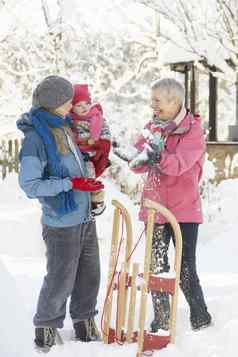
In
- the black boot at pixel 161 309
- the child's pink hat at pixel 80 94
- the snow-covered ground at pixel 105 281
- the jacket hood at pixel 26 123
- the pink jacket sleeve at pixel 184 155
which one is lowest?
the snow-covered ground at pixel 105 281

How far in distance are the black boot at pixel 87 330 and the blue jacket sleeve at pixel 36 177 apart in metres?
0.93

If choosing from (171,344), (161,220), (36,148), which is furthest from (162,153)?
(171,344)

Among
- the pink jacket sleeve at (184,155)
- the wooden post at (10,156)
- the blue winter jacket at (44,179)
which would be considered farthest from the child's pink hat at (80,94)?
the wooden post at (10,156)

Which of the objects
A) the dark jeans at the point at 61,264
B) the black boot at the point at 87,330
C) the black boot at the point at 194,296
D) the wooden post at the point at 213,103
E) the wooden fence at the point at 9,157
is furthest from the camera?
the wooden post at the point at 213,103

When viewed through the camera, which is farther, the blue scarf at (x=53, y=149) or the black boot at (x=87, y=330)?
the black boot at (x=87, y=330)

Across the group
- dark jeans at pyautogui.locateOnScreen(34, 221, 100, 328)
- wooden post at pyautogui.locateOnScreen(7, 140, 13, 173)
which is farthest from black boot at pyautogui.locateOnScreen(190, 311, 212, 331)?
wooden post at pyautogui.locateOnScreen(7, 140, 13, 173)

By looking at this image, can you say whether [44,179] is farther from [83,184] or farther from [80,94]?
[80,94]

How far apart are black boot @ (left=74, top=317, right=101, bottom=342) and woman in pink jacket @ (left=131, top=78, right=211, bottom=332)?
38cm

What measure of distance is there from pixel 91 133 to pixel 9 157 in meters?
11.4

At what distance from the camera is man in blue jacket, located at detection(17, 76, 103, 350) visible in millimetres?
3389

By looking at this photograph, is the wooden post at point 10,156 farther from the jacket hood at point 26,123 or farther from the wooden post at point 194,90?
the jacket hood at point 26,123

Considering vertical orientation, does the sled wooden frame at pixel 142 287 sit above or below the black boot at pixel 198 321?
above

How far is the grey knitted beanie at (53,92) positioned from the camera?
11.3 feet

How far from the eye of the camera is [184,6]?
1183 centimetres
